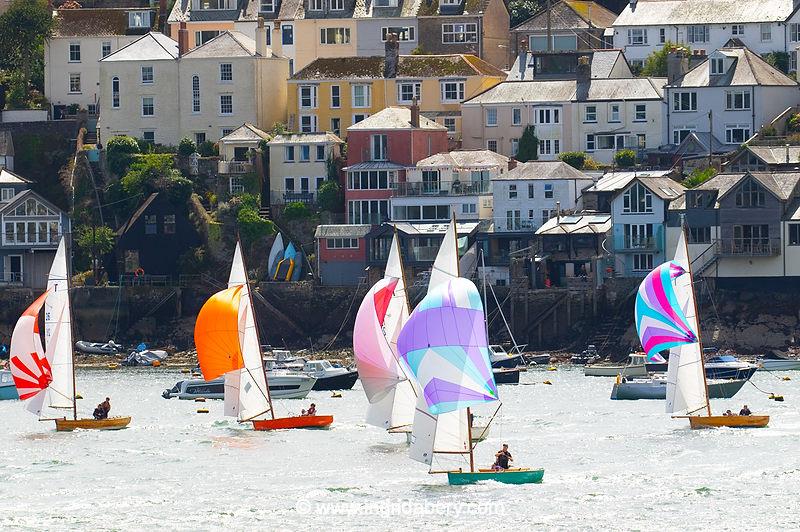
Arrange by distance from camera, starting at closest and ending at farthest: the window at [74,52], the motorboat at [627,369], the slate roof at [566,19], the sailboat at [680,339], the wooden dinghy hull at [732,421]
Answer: the wooden dinghy hull at [732,421], the sailboat at [680,339], the motorboat at [627,369], the window at [74,52], the slate roof at [566,19]

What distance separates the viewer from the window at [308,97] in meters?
134

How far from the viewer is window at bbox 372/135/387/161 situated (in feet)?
415

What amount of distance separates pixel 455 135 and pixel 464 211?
952 cm

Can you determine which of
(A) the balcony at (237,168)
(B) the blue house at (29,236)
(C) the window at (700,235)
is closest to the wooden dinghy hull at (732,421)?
(C) the window at (700,235)

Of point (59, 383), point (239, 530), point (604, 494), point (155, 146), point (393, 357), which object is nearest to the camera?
point (239, 530)

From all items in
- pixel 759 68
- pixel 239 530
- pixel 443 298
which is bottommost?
pixel 239 530

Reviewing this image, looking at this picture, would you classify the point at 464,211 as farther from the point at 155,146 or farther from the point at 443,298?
the point at 443,298

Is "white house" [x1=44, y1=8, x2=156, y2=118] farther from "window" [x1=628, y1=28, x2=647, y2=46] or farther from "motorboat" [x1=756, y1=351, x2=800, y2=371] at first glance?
"motorboat" [x1=756, y1=351, x2=800, y2=371]

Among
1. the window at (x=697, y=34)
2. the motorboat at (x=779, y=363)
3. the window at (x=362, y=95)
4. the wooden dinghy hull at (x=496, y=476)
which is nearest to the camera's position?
the wooden dinghy hull at (x=496, y=476)

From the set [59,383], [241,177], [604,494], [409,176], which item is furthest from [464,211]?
[604,494]

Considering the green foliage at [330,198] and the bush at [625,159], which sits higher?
the bush at [625,159]

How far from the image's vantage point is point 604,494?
69.8 metres

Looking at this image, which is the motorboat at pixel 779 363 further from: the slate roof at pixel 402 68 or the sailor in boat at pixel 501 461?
the sailor in boat at pixel 501 461

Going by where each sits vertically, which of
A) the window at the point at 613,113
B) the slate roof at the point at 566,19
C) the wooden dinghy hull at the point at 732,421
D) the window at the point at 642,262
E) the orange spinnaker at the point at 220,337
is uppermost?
the slate roof at the point at 566,19
